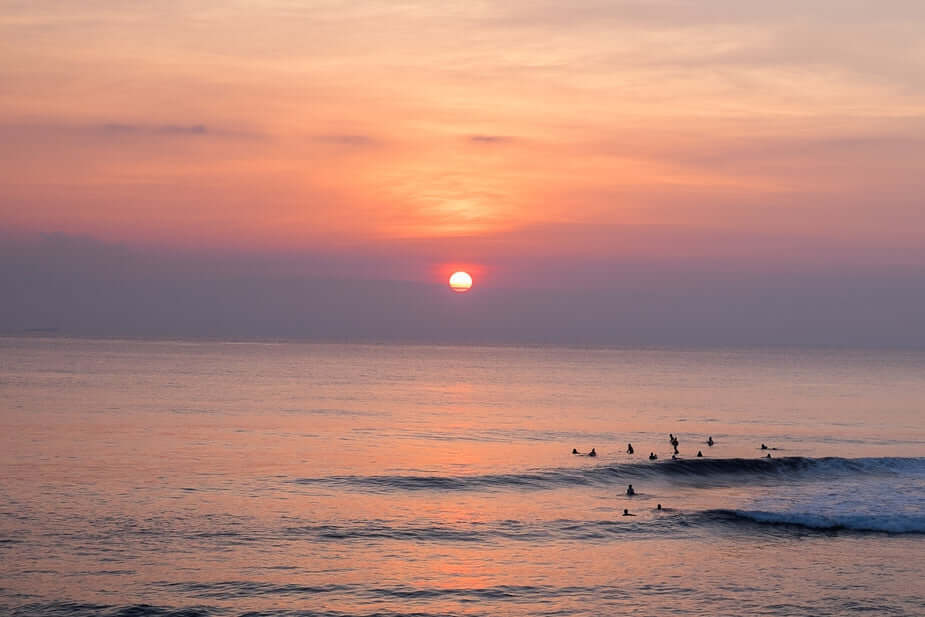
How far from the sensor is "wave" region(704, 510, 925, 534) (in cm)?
3884

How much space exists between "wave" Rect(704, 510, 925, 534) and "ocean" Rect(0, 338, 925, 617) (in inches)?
6.2

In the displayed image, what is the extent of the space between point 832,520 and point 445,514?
54.3 feet

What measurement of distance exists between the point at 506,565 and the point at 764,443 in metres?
42.7

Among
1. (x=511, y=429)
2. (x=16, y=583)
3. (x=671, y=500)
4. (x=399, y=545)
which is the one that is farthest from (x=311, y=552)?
(x=511, y=429)

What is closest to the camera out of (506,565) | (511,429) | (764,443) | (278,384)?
(506,565)

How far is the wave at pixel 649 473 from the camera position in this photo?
4672 cm

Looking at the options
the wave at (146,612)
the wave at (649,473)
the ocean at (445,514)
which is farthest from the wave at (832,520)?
the wave at (146,612)

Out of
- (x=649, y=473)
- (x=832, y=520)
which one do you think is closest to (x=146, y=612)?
(x=832, y=520)

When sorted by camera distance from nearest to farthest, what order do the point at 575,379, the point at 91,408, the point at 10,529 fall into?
the point at 10,529
the point at 91,408
the point at 575,379

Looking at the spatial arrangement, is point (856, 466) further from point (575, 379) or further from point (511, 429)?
point (575, 379)

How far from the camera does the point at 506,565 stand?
3131cm

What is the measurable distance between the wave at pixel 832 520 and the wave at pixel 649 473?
949 cm

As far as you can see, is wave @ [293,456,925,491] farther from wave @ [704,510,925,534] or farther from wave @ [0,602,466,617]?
wave @ [0,602,466,617]

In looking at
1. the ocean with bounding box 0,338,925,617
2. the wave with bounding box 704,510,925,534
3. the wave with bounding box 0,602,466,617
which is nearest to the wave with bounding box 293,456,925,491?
the ocean with bounding box 0,338,925,617
